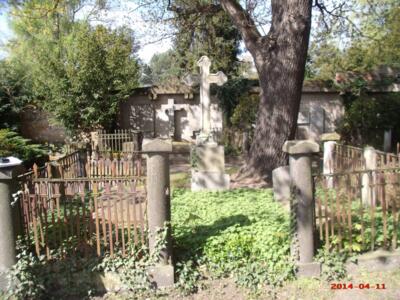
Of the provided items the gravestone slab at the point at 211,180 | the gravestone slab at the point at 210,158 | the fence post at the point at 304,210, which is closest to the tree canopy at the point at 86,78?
the gravestone slab at the point at 210,158

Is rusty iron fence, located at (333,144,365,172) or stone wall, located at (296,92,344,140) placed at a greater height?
stone wall, located at (296,92,344,140)

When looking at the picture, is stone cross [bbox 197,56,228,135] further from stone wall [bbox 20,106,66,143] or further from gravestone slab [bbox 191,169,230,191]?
stone wall [bbox 20,106,66,143]

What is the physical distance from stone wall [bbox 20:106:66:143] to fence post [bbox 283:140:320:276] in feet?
52.3

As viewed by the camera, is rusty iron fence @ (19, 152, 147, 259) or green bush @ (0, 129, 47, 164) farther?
green bush @ (0, 129, 47, 164)

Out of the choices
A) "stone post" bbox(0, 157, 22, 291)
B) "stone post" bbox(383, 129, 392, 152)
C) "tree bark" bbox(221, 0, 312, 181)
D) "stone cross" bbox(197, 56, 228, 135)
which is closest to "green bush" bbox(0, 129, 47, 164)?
"stone cross" bbox(197, 56, 228, 135)

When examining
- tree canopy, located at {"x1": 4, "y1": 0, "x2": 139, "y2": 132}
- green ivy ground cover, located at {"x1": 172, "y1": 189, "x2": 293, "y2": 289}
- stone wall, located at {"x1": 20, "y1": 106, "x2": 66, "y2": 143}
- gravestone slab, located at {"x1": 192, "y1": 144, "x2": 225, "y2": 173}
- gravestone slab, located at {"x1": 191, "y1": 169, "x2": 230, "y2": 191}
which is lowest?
green ivy ground cover, located at {"x1": 172, "y1": 189, "x2": 293, "y2": 289}

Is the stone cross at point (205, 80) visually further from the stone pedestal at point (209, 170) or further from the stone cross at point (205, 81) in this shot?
the stone pedestal at point (209, 170)

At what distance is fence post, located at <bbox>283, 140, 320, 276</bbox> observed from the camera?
4.28 meters

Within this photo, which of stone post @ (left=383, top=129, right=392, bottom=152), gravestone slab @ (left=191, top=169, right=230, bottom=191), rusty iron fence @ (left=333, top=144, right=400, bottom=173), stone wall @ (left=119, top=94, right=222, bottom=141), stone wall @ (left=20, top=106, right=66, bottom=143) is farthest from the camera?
stone wall @ (left=119, top=94, right=222, bottom=141)

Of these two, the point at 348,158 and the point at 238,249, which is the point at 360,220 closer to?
the point at 238,249

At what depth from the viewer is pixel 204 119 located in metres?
9.63

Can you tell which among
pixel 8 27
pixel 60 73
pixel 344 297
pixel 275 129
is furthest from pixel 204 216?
pixel 8 27

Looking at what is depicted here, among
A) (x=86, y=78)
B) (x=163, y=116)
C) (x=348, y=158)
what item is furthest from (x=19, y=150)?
(x=163, y=116)

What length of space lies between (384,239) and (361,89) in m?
14.1
